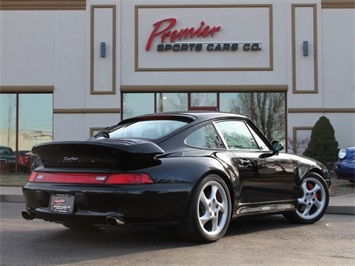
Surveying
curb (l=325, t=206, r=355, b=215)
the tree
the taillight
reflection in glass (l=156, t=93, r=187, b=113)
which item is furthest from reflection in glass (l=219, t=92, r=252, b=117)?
the taillight

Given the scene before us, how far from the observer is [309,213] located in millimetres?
6523

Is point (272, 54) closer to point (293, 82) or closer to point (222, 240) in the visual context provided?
point (293, 82)

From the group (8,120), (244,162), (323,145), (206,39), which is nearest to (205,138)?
(244,162)

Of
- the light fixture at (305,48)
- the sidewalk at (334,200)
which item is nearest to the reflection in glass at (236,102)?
the light fixture at (305,48)

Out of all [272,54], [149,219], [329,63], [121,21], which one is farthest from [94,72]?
[149,219]

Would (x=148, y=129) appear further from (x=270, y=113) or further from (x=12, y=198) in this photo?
(x=270, y=113)

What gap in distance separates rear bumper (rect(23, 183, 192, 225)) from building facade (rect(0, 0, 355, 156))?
11052 millimetres

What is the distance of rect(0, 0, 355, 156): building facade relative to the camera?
15.5 meters

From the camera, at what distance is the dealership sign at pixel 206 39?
1557 centimetres

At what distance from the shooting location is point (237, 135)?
19.2ft

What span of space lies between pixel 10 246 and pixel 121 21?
38.9 ft

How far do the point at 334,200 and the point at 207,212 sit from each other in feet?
15.6

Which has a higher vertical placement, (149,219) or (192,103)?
(192,103)

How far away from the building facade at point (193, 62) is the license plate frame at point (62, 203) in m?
10.9
